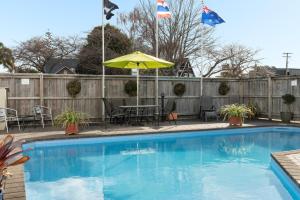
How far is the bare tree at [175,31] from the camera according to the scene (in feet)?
62.6

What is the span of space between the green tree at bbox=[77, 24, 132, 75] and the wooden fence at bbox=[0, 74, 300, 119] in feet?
32.5

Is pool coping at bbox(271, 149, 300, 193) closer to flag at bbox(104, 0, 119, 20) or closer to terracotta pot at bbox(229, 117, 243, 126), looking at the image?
terracotta pot at bbox(229, 117, 243, 126)

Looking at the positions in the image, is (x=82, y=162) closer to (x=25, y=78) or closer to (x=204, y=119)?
(x=25, y=78)

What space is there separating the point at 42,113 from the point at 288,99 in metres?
8.35

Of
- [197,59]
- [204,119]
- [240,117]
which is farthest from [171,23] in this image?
[240,117]

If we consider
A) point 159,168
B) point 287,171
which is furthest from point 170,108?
point 287,171

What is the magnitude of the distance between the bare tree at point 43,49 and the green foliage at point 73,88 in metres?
16.3

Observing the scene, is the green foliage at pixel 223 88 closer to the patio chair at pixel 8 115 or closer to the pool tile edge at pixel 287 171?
the pool tile edge at pixel 287 171

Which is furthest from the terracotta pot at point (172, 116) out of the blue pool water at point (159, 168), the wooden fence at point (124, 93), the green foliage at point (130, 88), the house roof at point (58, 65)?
the house roof at point (58, 65)

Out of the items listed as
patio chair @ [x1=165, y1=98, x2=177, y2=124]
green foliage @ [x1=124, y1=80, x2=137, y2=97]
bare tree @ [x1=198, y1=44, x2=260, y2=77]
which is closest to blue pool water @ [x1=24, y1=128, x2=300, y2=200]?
patio chair @ [x1=165, y1=98, x2=177, y2=124]

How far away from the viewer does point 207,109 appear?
12.1 meters

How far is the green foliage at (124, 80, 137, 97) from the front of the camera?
1117 centimetres

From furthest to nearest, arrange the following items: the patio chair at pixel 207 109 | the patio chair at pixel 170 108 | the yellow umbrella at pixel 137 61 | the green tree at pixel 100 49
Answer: the green tree at pixel 100 49
the patio chair at pixel 207 109
the patio chair at pixel 170 108
the yellow umbrella at pixel 137 61

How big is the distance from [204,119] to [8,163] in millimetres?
9709
